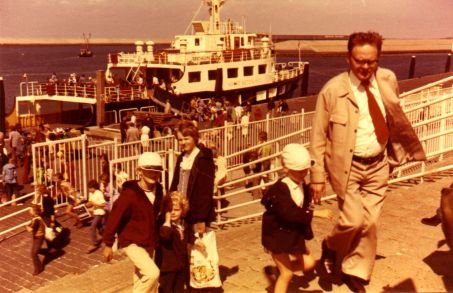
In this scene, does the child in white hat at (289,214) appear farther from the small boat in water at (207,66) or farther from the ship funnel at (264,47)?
the ship funnel at (264,47)

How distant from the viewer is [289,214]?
10.9 ft

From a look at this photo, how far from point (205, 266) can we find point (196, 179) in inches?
27.7

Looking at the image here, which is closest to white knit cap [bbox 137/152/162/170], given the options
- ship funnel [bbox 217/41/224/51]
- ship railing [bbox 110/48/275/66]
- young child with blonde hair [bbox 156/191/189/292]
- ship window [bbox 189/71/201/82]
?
young child with blonde hair [bbox 156/191/189/292]

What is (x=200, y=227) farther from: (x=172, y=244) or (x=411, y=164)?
(x=411, y=164)

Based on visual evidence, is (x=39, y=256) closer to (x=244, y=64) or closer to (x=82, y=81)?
(x=82, y=81)

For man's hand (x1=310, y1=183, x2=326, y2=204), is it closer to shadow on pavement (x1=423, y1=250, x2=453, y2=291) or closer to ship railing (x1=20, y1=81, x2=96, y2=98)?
shadow on pavement (x1=423, y1=250, x2=453, y2=291)

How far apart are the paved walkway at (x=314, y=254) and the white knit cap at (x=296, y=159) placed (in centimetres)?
116

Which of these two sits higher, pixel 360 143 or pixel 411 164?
pixel 360 143

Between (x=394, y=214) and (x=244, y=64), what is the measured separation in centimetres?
2608

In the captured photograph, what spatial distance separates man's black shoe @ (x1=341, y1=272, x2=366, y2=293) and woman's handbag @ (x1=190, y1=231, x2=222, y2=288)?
39.8 inches

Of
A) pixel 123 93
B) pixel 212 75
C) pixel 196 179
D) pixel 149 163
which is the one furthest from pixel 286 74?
pixel 149 163

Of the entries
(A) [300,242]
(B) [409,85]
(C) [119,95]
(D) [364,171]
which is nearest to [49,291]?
(A) [300,242]

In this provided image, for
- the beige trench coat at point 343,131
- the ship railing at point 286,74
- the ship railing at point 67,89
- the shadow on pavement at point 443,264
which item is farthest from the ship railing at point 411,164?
the ship railing at point 286,74

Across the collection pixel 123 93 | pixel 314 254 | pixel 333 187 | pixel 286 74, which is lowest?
pixel 123 93
